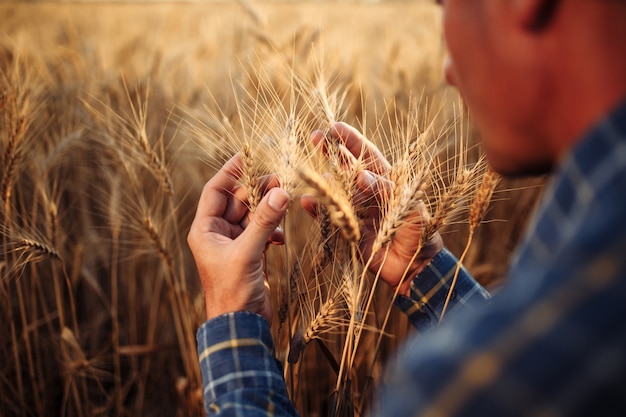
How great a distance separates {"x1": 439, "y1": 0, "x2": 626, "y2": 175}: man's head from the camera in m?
0.53

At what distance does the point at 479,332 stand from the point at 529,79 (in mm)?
294

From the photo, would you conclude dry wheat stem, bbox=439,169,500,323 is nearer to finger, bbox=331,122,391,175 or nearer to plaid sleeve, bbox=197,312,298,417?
finger, bbox=331,122,391,175

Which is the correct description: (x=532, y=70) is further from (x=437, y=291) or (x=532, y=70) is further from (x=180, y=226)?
(x=180, y=226)

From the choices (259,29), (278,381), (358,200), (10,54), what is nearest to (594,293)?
(278,381)

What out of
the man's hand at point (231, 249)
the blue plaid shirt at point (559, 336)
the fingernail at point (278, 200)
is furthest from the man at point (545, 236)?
the fingernail at point (278, 200)

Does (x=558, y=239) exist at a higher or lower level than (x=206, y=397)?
higher

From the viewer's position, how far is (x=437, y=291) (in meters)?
1.21

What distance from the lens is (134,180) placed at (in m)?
1.55

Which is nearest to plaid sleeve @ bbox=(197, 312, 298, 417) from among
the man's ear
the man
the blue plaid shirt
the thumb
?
the man

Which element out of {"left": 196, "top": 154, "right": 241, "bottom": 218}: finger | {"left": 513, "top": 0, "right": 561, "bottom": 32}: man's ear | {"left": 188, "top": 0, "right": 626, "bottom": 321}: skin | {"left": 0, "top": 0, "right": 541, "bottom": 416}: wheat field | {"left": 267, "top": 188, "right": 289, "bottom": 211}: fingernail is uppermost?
{"left": 513, "top": 0, "right": 561, "bottom": 32}: man's ear

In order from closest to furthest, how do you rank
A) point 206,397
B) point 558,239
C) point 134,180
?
1. point 558,239
2. point 206,397
3. point 134,180

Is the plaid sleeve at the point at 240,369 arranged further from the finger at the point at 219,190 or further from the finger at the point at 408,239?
the finger at the point at 408,239

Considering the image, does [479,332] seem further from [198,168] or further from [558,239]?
[198,168]

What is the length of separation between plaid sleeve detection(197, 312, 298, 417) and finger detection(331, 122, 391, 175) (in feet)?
1.33
